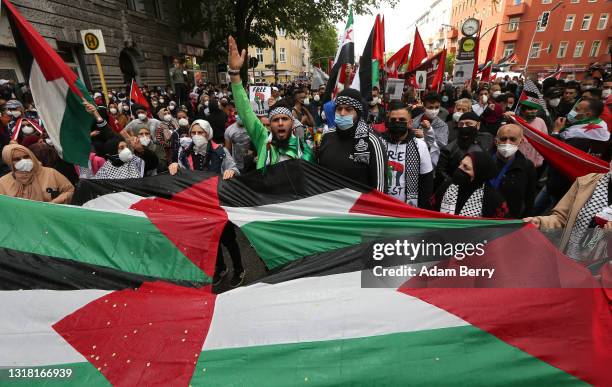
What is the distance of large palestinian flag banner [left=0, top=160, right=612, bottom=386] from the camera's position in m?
1.62

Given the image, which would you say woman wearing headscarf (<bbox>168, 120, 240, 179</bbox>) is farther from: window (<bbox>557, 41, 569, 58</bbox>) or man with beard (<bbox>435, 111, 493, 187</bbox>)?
window (<bbox>557, 41, 569, 58</bbox>)

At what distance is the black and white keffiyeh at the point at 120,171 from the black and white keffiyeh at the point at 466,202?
301 cm

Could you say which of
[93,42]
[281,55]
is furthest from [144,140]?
[281,55]

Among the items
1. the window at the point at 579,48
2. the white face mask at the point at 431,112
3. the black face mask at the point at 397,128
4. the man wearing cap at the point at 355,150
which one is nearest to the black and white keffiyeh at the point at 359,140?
the man wearing cap at the point at 355,150

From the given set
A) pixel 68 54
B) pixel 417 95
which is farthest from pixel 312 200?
pixel 68 54

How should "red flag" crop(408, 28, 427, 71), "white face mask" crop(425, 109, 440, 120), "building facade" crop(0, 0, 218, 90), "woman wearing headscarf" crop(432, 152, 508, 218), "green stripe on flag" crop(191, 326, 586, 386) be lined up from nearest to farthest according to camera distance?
"green stripe on flag" crop(191, 326, 586, 386) < "woman wearing headscarf" crop(432, 152, 508, 218) < "white face mask" crop(425, 109, 440, 120) < "red flag" crop(408, 28, 427, 71) < "building facade" crop(0, 0, 218, 90)

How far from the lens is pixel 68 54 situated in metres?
13.2

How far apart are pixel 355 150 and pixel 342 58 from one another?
8.86 ft

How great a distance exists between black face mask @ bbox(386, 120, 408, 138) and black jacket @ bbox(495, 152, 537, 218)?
99 cm

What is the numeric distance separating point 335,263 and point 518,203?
1.84 metres

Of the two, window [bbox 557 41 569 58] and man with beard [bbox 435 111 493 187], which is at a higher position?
window [bbox 557 41 569 58]

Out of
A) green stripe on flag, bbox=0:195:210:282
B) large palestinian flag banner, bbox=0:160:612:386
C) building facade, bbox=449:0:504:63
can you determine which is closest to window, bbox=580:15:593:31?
building facade, bbox=449:0:504:63

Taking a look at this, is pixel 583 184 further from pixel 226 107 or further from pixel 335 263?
pixel 226 107

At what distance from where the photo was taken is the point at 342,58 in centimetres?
509
